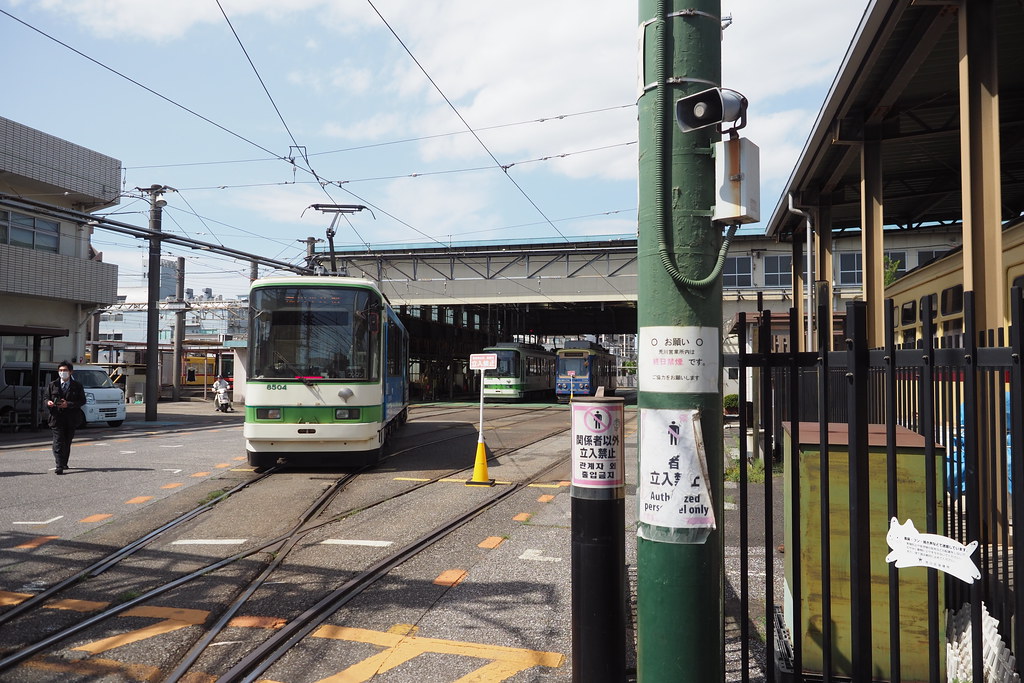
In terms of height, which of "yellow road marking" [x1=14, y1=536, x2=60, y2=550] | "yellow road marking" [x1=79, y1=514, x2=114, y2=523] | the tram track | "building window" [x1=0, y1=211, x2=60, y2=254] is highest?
"building window" [x1=0, y1=211, x2=60, y2=254]

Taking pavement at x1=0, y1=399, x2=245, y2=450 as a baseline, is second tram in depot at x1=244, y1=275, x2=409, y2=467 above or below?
above

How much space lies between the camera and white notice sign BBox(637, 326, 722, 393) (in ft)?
9.87

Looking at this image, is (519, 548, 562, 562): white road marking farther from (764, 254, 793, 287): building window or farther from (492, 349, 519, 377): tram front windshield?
(764, 254, 793, 287): building window

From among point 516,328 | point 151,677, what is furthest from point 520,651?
point 516,328

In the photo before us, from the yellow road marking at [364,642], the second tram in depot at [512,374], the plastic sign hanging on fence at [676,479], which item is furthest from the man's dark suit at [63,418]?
the second tram in depot at [512,374]

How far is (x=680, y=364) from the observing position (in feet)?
9.92

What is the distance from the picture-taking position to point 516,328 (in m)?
57.1

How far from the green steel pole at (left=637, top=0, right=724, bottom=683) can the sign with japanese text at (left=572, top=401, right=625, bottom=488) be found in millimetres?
414

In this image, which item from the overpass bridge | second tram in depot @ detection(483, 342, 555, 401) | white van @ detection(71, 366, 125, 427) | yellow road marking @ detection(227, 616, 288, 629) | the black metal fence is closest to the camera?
the black metal fence

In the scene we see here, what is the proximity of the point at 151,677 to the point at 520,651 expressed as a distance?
80.9 inches

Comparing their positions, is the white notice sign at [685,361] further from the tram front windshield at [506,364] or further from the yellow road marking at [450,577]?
the tram front windshield at [506,364]

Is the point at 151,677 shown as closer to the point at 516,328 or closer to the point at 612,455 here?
the point at 612,455

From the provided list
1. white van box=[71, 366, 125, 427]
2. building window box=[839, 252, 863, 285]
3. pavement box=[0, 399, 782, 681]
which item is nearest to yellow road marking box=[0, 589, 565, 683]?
pavement box=[0, 399, 782, 681]

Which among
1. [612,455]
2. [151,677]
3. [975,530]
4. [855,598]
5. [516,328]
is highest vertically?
[516,328]
